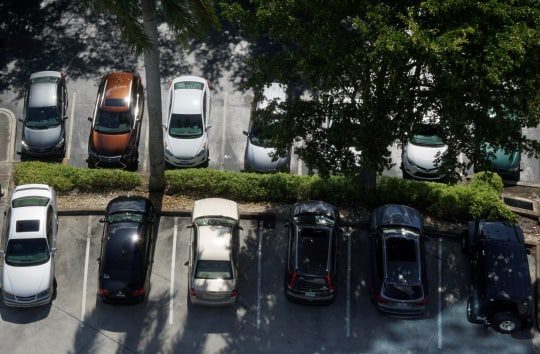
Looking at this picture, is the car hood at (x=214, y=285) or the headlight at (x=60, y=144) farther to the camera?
the headlight at (x=60, y=144)

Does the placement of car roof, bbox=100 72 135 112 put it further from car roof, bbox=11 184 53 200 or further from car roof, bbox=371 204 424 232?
car roof, bbox=371 204 424 232

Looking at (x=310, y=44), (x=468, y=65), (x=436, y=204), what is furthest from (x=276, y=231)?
(x=468, y=65)

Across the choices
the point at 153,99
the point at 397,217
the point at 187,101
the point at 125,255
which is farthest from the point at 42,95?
the point at 397,217

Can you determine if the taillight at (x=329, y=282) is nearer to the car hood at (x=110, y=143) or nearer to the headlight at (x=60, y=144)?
the car hood at (x=110, y=143)

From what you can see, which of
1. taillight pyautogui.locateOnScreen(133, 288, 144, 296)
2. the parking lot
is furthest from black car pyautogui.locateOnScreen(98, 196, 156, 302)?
the parking lot

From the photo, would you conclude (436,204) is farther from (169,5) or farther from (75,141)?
(75,141)

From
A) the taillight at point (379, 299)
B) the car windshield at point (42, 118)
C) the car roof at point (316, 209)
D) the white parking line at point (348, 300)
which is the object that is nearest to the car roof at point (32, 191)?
the car windshield at point (42, 118)
